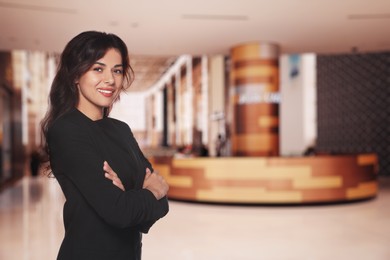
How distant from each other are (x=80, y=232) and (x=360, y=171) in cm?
684

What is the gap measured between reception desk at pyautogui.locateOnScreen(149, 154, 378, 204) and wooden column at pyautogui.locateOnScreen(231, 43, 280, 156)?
2.48m

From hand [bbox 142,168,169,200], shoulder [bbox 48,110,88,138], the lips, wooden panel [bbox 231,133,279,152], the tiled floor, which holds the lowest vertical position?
the tiled floor

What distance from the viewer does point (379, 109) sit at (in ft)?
39.9

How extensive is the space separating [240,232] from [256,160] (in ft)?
6.93

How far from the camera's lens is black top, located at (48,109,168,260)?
39.8 inches

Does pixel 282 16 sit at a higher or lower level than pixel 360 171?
higher

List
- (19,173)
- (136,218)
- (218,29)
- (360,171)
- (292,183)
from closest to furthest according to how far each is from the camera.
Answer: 1. (136,218)
2. (292,183)
3. (360,171)
4. (218,29)
5. (19,173)

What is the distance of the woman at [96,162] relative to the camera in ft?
3.34

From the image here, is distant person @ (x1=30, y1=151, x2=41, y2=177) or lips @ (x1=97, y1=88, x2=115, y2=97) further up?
lips @ (x1=97, y1=88, x2=115, y2=97)

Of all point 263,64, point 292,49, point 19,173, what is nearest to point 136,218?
point 263,64

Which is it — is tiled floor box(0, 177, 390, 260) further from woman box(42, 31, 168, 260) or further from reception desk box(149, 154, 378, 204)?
woman box(42, 31, 168, 260)

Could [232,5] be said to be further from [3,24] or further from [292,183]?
[3,24]

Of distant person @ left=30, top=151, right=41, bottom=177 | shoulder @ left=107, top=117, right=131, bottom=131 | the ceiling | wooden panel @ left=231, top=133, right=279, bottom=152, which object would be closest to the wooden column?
wooden panel @ left=231, top=133, right=279, bottom=152

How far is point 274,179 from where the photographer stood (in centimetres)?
671
